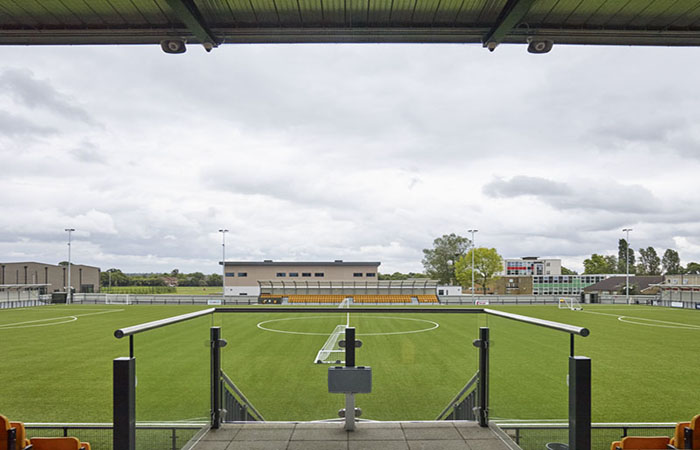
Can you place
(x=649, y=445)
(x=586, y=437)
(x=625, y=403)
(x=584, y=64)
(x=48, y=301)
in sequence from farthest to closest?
1. (x=48, y=301)
2. (x=584, y=64)
3. (x=625, y=403)
4. (x=649, y=445)
5. (x=586, y=437)

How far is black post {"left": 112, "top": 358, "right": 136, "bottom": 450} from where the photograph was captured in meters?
2.50

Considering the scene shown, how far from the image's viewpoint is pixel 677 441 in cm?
355

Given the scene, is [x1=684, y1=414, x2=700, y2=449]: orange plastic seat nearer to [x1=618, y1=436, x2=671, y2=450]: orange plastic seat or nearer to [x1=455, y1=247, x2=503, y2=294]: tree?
[x1=618, y1=436, x2=671, y2=450]: orange plastic seat

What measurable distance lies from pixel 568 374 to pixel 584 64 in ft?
60.5

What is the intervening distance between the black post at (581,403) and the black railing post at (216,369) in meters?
3.08

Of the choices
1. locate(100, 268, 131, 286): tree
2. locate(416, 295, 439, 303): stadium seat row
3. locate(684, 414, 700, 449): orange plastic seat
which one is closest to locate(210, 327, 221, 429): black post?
locate(684, 414, 700, 449): orange plastic seat

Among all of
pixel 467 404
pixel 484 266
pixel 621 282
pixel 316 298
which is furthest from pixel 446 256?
pixel 467 404

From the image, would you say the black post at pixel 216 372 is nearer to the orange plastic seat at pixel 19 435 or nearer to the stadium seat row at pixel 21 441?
the stadium seat row at pixel 21 441

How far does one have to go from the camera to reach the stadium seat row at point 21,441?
3.10 m

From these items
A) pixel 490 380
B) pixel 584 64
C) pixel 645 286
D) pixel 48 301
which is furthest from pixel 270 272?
pixel 645 286

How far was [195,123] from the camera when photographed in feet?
120

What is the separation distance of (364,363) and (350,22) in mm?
3455

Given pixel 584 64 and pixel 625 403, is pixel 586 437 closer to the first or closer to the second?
pixel 625 403

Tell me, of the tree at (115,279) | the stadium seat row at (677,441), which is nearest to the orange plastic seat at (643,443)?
the stadium seat row at (677,441)
